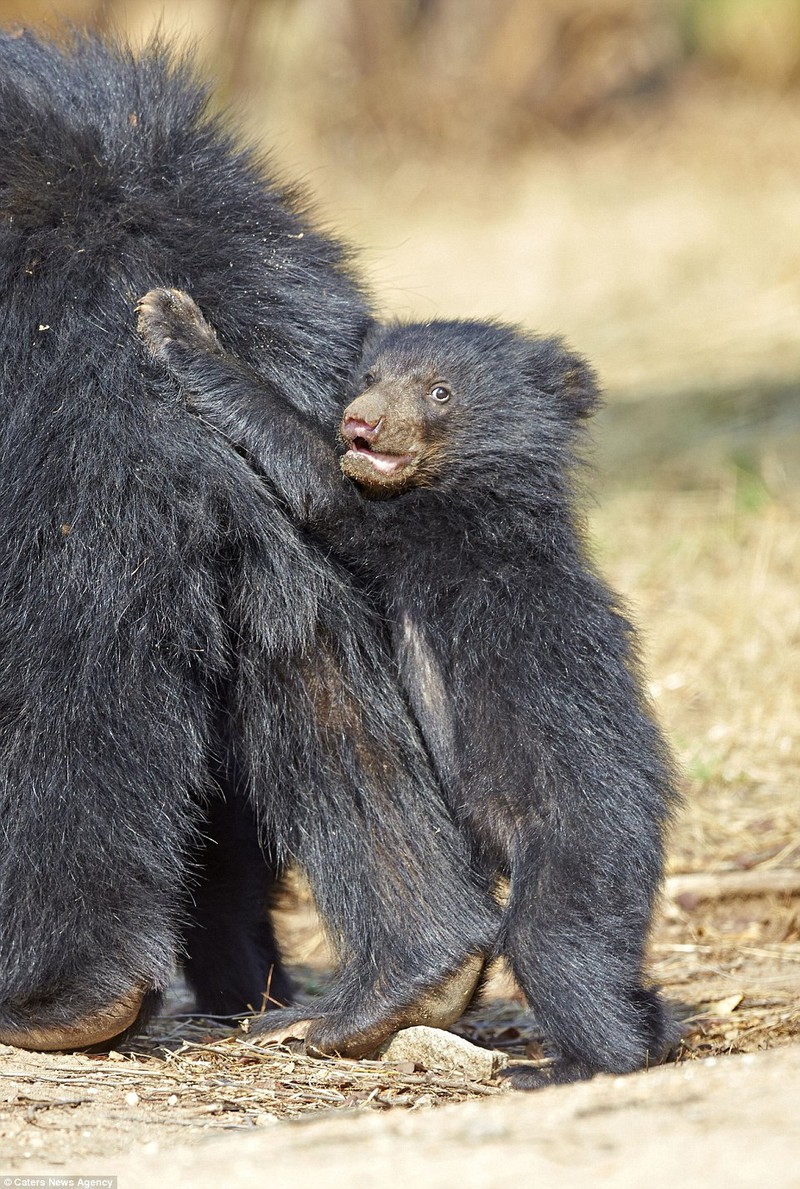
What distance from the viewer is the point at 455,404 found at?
12.6ft

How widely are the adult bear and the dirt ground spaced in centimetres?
30

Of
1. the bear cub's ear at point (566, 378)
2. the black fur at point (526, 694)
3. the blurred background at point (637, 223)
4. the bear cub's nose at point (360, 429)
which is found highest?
the blurred background at point (637, 223)

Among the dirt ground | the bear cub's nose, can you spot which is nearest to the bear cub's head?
the bear cub's nose

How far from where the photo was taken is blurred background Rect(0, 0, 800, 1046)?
7035mm

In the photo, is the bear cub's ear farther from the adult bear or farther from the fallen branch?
the fallen branch

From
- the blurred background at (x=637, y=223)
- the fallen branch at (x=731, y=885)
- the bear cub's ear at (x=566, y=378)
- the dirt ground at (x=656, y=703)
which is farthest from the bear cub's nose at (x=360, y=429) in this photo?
the blurred background at (x=637, y=223)

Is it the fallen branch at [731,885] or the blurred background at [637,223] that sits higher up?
the blurred background at [637,223]

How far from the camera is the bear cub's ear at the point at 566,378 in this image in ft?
12.8

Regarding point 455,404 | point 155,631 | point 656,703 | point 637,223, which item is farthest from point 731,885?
point 637,223

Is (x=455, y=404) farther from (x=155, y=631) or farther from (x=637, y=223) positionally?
(x=637, y=223)

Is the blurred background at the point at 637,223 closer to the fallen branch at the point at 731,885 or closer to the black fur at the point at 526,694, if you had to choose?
the fallen branch at the point at 731,885

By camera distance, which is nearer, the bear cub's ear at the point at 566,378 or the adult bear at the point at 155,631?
the adult bear at the point at 155,631

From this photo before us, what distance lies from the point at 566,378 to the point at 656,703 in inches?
115

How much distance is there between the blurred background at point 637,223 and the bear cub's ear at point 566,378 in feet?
7.19
